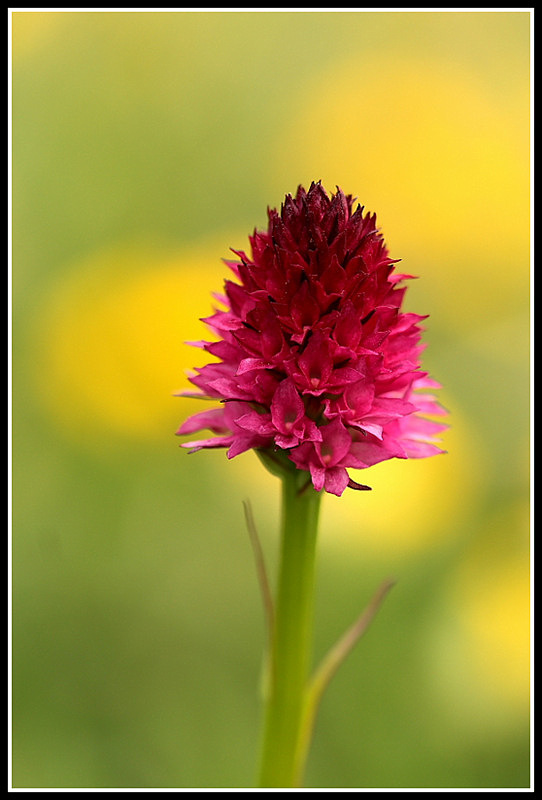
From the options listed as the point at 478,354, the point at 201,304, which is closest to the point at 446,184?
the point at 478,354

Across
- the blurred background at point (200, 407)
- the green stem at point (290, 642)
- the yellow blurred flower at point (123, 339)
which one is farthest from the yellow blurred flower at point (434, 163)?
the green stem at point (290, 642)

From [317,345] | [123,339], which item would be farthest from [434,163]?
[317,345]

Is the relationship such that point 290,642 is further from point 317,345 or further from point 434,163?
point 434,163

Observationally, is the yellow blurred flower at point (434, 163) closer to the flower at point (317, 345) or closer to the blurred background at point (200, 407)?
the blurred background at point (200, 407)

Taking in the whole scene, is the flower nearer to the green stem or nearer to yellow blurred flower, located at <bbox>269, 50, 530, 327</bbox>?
the green stem
